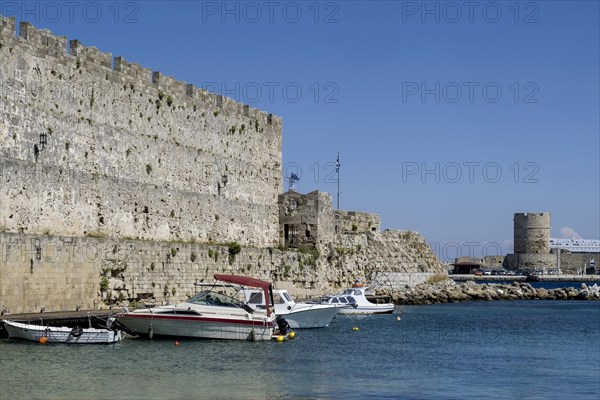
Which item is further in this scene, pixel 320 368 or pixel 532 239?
pixel 532 239

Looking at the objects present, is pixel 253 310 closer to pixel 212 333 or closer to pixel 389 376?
pixel 212 333

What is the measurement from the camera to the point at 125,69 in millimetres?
32312

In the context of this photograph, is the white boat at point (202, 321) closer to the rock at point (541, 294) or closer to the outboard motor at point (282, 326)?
the outboard motor at point (282, 326)

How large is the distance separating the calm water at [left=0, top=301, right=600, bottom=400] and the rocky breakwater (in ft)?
61.5

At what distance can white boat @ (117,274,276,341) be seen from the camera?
26.0m

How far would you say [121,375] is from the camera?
19.8 meters

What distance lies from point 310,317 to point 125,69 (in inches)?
376

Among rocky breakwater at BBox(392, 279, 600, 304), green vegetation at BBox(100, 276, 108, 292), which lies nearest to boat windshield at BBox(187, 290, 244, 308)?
green vegetation at BBox(100, 276, 108, 292)

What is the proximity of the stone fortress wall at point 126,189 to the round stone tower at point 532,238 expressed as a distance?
197ft

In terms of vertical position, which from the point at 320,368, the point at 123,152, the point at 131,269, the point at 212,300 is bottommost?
the point at 320,368

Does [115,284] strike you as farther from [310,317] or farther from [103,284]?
[310,317]

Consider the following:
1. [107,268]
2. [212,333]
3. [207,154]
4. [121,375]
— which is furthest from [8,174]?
[207,154]

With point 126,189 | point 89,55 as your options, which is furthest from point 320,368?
point 89,55

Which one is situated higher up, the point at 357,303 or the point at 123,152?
the point at 123,152
